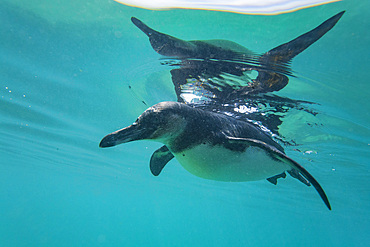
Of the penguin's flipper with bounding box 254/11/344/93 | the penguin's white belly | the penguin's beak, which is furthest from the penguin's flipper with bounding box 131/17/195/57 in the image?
the penguin's beak

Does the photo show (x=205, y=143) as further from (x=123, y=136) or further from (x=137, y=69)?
(x=137, y=69)

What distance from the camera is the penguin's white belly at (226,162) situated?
3.80 m

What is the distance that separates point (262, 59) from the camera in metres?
4.94

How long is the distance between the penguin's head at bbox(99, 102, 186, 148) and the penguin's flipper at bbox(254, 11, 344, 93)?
99.5 inches

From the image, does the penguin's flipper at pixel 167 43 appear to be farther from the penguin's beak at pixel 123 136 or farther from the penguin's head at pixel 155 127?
the penguin's beak at pixel 123 136

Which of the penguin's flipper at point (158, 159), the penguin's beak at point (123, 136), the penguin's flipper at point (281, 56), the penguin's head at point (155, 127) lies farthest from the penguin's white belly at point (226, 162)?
the penguin's flipper at point (281, 56)

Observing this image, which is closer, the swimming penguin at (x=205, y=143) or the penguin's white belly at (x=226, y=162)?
the swimming penguin at (x=205, y=143)

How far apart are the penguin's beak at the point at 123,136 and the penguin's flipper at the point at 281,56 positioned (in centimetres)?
330

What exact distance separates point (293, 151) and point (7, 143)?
21.8 meters

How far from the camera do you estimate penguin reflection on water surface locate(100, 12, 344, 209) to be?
3.41m

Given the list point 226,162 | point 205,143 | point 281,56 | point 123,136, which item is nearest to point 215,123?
point 205,143

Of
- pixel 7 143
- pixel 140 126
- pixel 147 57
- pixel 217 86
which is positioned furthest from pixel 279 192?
pixel 7 143

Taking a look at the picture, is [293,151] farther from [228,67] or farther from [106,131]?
[106,131]

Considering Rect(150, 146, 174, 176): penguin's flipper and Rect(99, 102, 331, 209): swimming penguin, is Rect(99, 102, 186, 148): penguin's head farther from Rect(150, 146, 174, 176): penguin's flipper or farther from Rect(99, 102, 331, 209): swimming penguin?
Rect(150, 146, 174, 176): penguin's flipper
